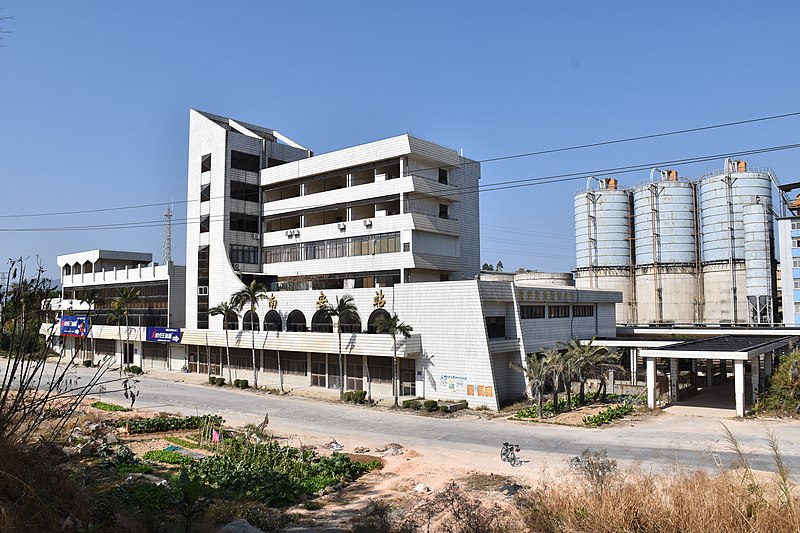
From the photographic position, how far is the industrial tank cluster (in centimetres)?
Result: 6316

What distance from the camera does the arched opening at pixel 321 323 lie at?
46.4 meters

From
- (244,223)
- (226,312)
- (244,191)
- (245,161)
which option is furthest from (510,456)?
(245,161)

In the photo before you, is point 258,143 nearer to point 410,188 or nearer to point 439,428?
point 410,188

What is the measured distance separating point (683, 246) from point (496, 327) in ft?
128

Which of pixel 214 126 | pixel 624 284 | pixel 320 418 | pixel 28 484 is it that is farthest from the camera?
pixel 624 284

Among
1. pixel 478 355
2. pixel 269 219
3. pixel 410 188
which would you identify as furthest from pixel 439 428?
pixel 269 219

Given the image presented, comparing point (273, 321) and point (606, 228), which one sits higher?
point (606, 228)

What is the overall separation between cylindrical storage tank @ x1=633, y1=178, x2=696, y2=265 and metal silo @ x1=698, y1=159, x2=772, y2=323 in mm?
1945

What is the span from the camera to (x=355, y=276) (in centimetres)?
4966

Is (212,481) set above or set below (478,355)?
below

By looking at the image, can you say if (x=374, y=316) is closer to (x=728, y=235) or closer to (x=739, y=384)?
(x=739, y=384)

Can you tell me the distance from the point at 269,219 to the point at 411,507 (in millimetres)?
44314

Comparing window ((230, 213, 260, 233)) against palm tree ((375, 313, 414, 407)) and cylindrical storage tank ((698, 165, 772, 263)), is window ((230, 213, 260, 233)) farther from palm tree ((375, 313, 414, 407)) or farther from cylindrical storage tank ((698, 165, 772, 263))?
cylindrical storage tank ((698, 165, 772, 263))

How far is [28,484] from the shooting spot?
32.5 ft
